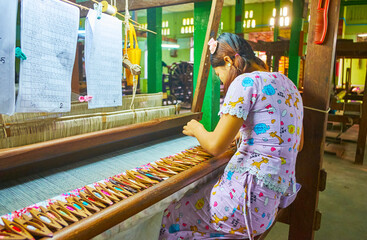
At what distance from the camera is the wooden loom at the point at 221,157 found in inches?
51.2

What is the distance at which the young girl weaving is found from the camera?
4.56 ft

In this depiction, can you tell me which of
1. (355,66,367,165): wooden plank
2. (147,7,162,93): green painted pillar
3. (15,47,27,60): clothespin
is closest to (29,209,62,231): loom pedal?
(15,47,27,60): clothespin

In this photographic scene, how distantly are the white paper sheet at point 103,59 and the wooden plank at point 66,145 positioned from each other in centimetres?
17

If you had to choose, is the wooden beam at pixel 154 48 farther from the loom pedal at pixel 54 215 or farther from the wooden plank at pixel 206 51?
the loom pedal at pixel 54 215

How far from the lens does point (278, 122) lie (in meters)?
1.41

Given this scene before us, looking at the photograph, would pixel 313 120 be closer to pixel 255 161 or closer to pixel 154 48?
pixel 255 161

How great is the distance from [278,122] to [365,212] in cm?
296

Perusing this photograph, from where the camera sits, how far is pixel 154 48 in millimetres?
4344

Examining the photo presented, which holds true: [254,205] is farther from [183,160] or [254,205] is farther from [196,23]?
[196,23]

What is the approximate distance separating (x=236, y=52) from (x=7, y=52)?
1060 millimetres

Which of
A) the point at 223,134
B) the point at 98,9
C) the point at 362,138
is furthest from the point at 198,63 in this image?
the point at 362,138

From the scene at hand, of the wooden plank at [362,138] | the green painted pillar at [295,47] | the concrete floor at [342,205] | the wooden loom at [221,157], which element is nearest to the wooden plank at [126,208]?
the wooden loom at [221,157]

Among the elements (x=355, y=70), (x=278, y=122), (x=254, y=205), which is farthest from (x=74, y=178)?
(x=355, y=70)

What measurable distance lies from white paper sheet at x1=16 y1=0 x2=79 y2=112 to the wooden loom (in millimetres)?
206
